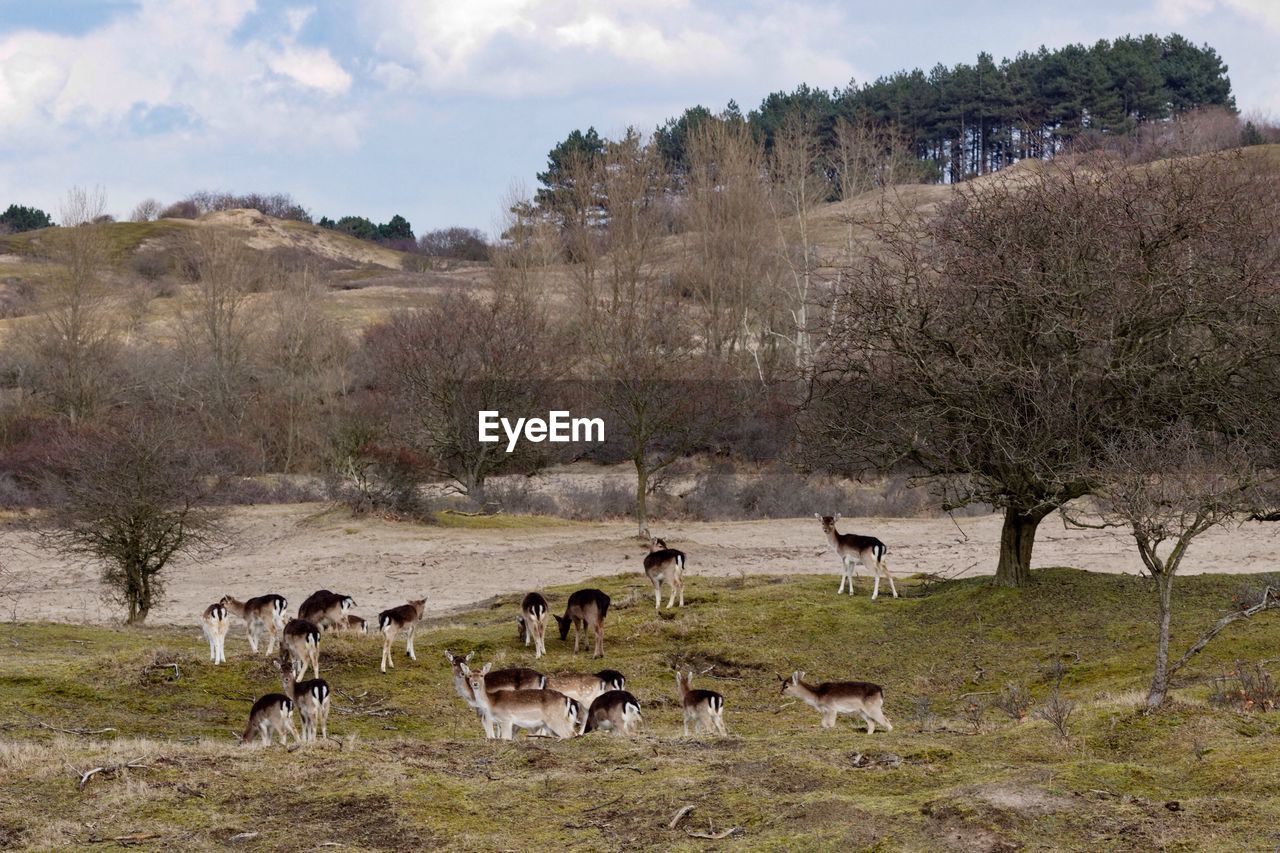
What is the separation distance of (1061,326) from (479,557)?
2180cm

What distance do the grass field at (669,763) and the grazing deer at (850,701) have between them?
0.31 m

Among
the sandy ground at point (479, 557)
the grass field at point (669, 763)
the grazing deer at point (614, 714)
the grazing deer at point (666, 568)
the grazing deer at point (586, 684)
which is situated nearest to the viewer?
the grass field at point (669, 763)

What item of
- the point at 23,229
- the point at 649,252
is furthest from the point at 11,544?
the point at 23,229

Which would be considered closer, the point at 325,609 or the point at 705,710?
the point at 705,710

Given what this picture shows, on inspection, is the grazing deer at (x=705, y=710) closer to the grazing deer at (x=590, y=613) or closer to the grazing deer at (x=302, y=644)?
the grazing deer at (x=590, y=613)

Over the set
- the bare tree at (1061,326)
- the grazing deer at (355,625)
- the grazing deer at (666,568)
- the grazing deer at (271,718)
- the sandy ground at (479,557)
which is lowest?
the sandy ground at (479,557)

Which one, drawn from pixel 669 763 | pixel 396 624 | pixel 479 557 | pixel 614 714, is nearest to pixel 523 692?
pixel 614 714

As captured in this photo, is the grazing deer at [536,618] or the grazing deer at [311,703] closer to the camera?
the grazing deer at [311,703]

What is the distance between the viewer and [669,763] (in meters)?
10.7

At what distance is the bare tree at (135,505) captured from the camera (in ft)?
85.1

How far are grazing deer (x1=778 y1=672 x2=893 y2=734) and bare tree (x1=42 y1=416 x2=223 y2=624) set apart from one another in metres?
16.6

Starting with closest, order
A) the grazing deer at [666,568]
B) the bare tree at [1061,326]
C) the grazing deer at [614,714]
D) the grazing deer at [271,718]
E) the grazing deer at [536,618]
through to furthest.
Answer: the grazing deer at [271,718]
the grazing deer at [614,714]
the bare tree at [1061,326]
the grazing deer at [536,618]
the grazing deer at [666,568]

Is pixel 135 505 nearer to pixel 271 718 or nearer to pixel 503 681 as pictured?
pixel 503 681

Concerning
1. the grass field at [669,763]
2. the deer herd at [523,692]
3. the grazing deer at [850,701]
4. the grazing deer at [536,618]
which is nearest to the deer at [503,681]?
the deer herd at [523,692]
